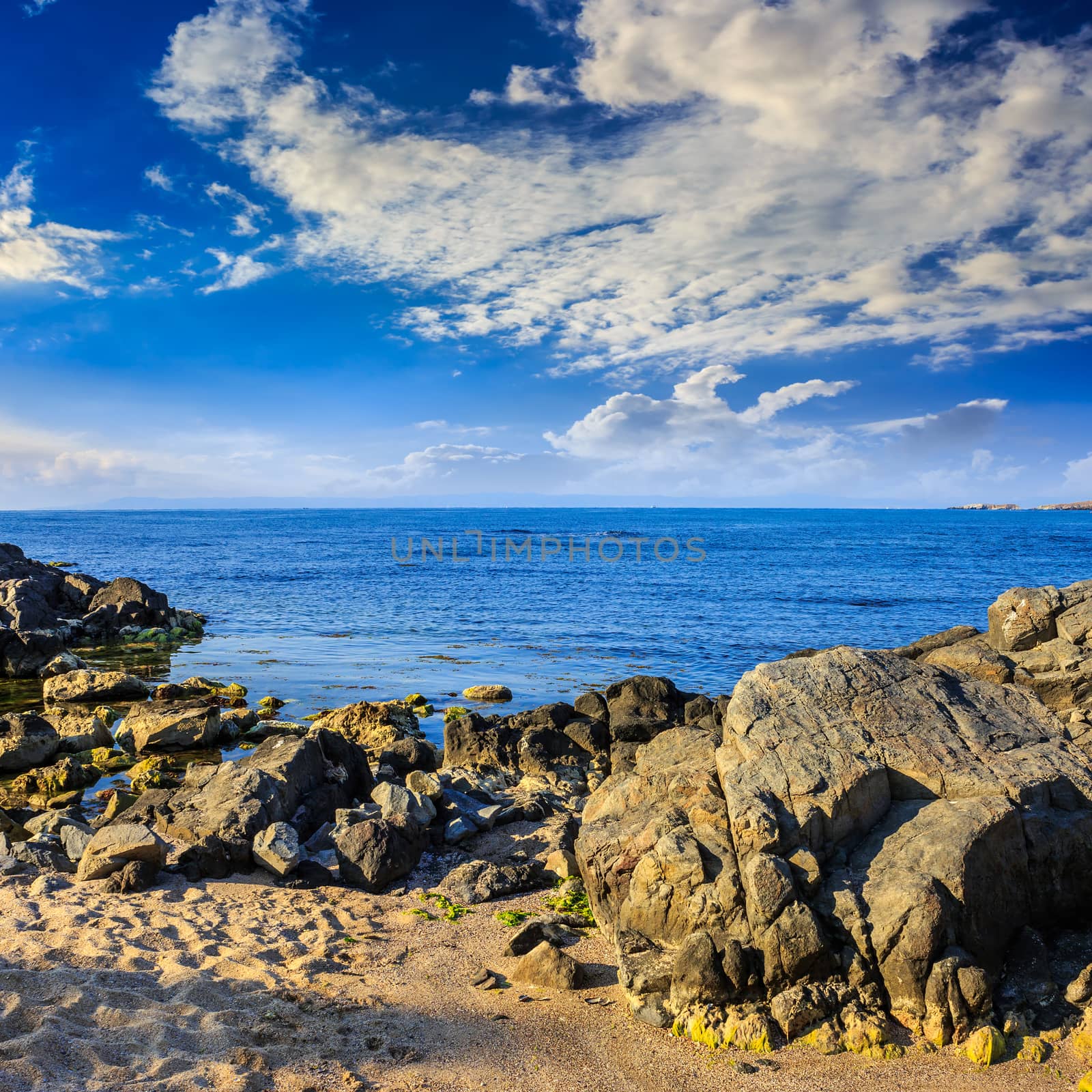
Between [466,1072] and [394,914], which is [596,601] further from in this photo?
[466,1072]

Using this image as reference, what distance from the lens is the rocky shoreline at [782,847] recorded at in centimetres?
719

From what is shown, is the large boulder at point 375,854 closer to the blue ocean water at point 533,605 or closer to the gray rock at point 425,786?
the gray rock at point 425,786

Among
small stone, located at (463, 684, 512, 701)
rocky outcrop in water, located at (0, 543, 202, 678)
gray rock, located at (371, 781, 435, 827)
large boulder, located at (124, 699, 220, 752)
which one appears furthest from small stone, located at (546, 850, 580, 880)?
rocky outcrop in water, located at (0, 543, 202, 678)

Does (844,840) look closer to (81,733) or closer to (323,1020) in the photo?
(323,1020)

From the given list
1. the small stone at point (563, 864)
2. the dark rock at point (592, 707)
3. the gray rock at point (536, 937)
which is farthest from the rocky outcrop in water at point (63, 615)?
the gray rock at point (536, 937)

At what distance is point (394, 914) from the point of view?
9.85 meters

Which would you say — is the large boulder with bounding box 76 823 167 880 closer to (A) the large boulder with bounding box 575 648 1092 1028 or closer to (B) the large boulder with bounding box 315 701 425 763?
(A) the large boulder with bounding box 575 648 1092 1028

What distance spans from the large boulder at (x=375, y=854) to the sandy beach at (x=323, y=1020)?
2.92 ft

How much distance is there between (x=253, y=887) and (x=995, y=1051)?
28.1 feet

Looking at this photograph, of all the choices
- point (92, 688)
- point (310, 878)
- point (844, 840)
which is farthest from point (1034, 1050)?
point (92, 688)

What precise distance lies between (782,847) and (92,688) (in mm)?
21574

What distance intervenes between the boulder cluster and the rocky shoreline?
3cm

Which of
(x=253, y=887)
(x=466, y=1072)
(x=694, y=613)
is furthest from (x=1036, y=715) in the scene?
(x=694, y=613)

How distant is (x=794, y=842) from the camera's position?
8.06 m
